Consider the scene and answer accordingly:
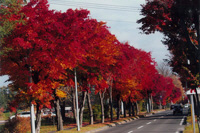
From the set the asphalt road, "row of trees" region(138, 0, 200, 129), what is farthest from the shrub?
"row of trees" region(138, 0, 200, 129)

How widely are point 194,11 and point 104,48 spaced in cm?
1387

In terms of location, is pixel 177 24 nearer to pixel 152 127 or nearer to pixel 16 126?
pixel 152 127

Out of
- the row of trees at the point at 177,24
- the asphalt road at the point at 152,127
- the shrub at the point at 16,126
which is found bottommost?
the asphalt road at the point at 152,127

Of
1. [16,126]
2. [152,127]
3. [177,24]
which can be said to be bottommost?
[152,127]

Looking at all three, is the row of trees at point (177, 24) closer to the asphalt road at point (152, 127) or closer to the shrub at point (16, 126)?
the asphalt road at point (152, 127)

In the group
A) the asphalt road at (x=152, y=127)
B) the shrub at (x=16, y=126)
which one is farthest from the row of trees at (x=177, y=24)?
the shrub at (x=16, y=126)

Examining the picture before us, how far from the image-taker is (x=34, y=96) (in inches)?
649

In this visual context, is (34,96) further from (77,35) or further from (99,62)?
(99,62)

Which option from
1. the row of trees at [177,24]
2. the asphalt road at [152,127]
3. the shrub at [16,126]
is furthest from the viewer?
the shrub at [16,126]

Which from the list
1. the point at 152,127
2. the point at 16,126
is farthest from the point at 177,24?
the point at 16,126

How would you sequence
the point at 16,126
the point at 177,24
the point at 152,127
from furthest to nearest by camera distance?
the point at 152,127 → the point at 16,126 → the point at 177,24

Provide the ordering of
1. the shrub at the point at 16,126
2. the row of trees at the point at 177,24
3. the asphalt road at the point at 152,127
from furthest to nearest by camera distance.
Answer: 1. the shrub at the point at 16,126
2. the asphalt road at the point at 152,127
3. the row of trees at the point at 177,24

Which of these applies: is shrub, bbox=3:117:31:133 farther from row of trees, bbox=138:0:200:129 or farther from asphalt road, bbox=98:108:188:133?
row of trees, bbox=138:0:200:129

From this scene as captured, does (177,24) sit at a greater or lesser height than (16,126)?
greater
